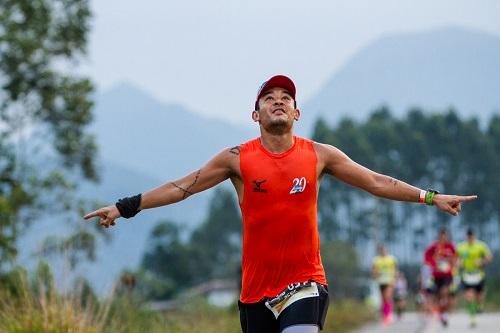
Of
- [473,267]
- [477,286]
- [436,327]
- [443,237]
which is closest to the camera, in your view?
[443,237]

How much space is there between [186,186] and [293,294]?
104 cm

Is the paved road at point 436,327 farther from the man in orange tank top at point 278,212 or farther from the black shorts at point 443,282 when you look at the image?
the man in orange tank top at point 278,212

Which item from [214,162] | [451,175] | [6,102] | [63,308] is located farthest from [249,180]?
[451,175]

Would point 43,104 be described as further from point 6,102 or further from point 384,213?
point 384,213

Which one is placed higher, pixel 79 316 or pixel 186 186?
pixel 186 186

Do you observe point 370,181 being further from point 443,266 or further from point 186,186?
point 443,266

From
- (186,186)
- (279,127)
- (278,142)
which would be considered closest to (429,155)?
(186,186)

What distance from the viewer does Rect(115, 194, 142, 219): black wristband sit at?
7.60 m

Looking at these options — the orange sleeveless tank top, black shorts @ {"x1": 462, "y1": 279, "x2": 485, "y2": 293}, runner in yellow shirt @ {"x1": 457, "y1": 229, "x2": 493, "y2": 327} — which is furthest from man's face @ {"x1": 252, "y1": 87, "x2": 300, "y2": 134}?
black shorts @ {"x1": 462, "y1": 279, "x2": 485, "y2": 293}

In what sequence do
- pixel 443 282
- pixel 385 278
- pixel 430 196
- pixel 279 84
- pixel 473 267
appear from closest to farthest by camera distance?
pixel 279 84, pixel 430 196, pixel 443 282, pixel 473 267, pixel 385 278

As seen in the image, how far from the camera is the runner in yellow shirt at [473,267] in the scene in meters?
23.0

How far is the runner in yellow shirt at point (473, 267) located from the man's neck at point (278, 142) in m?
15.7

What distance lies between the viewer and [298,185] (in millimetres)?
7336

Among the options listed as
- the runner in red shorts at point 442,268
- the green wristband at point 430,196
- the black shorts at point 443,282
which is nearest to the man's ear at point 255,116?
the green wristband at point 430,196
